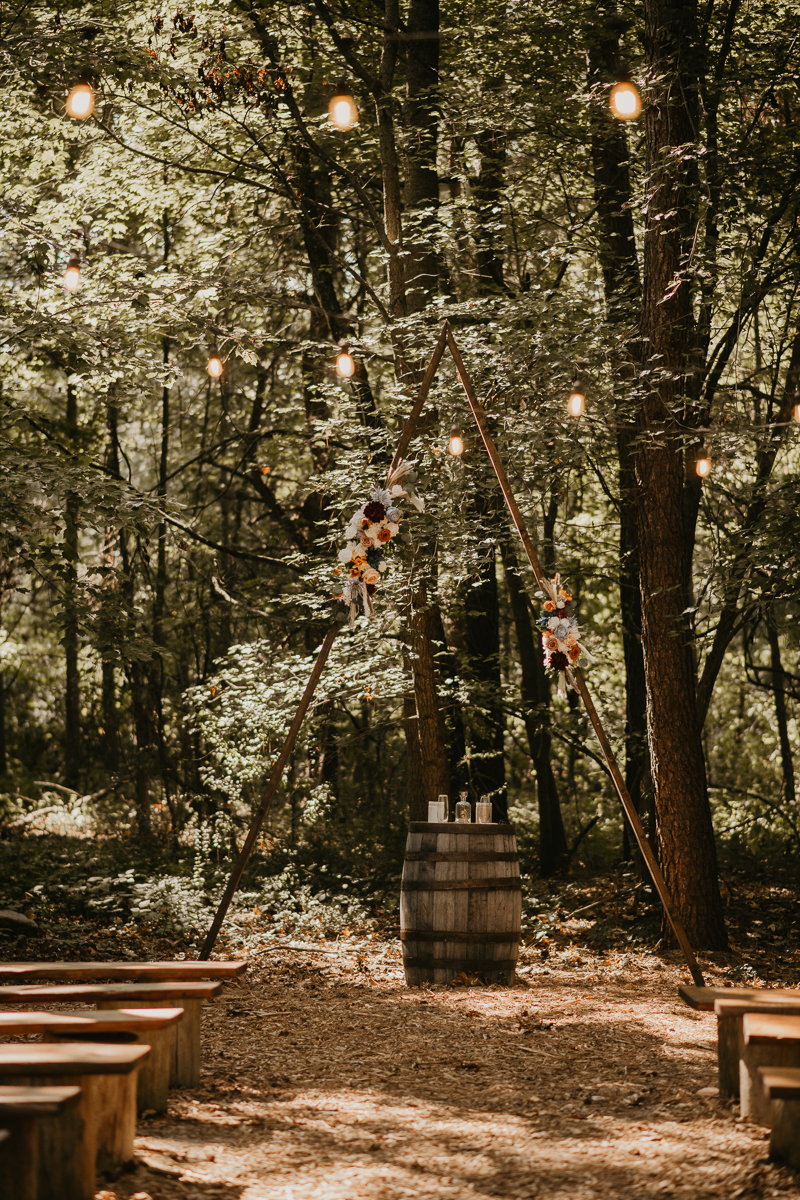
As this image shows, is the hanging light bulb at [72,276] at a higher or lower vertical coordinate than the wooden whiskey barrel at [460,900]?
higher

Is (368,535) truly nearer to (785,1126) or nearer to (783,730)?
(785,1126)

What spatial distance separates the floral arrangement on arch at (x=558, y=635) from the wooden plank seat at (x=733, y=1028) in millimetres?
2306

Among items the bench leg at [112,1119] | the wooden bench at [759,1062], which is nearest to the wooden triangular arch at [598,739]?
the wooden bench at [759,1062]

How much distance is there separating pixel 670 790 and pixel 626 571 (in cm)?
257

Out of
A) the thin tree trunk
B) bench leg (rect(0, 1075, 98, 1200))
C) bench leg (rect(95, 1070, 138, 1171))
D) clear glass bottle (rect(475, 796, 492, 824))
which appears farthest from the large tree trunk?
bench leg (rect(0, 1075, 98, 1200))

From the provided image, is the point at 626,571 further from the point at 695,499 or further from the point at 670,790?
the point at 670,790

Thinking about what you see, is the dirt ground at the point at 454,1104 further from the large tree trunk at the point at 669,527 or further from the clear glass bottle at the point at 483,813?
the large tree trunk at the point at 669,527

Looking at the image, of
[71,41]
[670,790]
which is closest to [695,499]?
[670,790]

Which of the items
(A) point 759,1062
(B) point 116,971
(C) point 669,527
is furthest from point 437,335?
(A) point 759,1062

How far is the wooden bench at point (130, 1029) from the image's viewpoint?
3.20 meters

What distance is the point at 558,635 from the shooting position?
19.2ft

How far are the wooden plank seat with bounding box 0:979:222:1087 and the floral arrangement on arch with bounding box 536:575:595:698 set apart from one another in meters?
2.72

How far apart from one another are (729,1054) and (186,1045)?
1.90 m

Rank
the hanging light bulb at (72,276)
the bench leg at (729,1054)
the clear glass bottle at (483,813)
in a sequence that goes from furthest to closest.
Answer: the hanging light bulb at (72,276) → the clear glass bottle at (483,813) → the bench leg at (729,1054)
